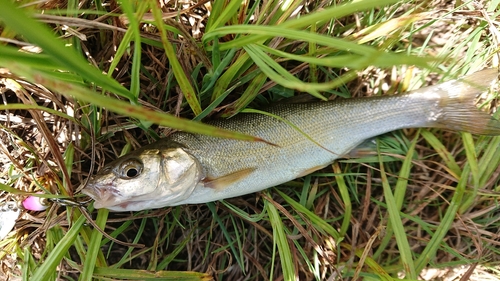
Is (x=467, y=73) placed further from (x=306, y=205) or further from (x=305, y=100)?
(x=306, y=205)

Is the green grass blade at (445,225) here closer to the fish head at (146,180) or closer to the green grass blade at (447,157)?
the green grass blade at (447,157)

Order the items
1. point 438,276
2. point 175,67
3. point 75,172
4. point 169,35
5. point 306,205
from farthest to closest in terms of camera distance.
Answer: point 438,276 < point 306,205 < point 75,172 < point 169,35 < point 175,67

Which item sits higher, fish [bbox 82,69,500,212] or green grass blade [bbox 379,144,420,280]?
fish [bbox 82,69,500,212]

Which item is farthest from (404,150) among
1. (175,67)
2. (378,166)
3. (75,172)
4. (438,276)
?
(75,172)

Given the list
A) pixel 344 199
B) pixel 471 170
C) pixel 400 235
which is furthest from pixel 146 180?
pixel 471 170

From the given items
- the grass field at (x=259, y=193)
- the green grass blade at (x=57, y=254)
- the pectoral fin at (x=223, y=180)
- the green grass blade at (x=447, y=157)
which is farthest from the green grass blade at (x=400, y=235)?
the green grass blade at (x=57, y=254)

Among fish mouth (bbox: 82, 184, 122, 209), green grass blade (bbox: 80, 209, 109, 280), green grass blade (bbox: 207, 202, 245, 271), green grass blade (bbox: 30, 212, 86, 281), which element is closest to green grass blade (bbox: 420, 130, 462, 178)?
green grass blade (bbox: 207, 202, 245, 271)

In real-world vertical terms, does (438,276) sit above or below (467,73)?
below

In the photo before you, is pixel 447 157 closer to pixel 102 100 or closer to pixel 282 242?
pixel 282 242

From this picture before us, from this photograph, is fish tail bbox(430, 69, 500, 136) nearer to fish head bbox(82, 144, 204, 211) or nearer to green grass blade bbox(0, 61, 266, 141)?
fish head bbox(82, 144, 204, 211)
